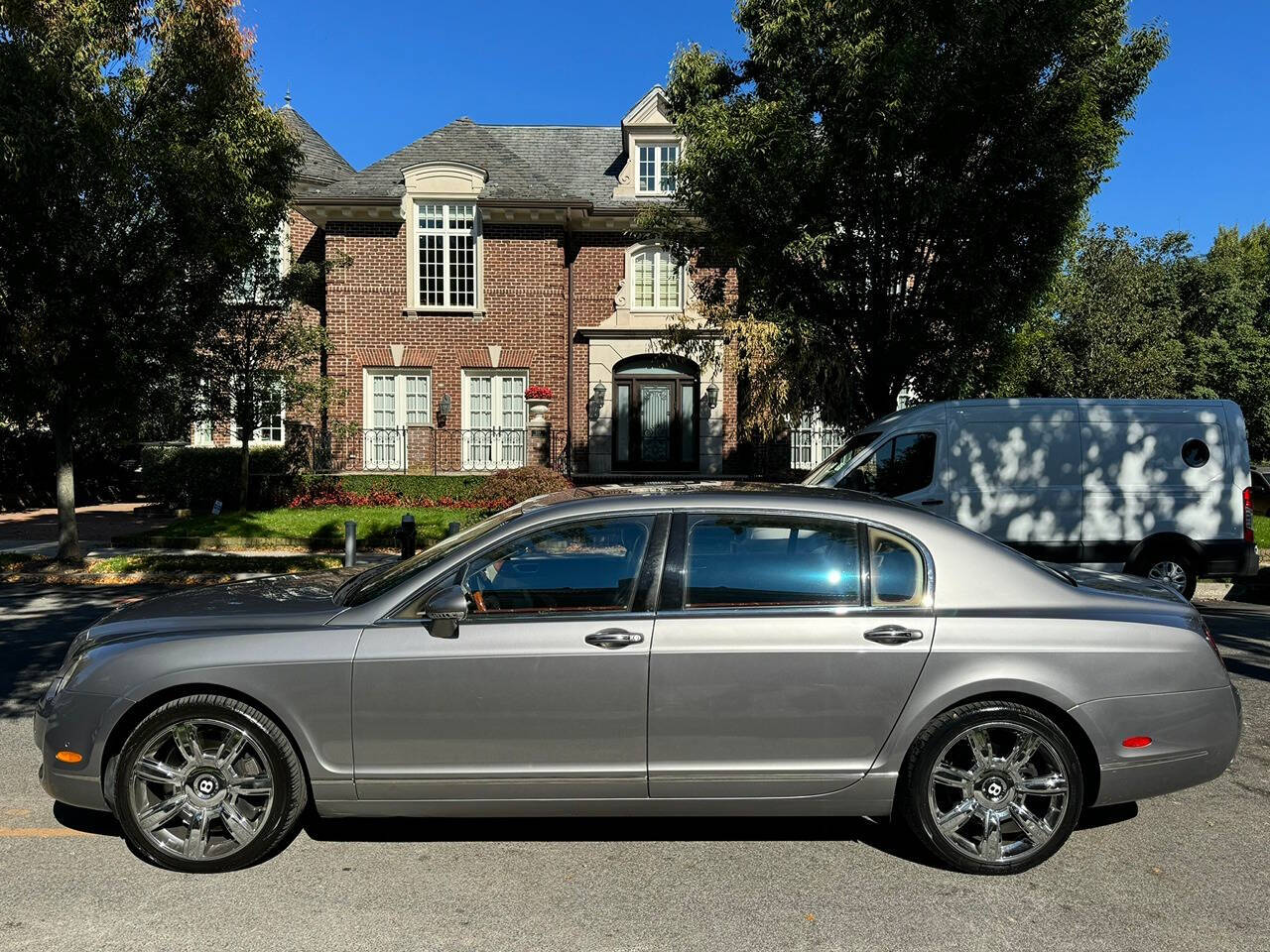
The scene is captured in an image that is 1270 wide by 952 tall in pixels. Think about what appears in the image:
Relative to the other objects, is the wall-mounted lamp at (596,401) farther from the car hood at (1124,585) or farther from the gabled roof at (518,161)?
the car hood at (1124,585)

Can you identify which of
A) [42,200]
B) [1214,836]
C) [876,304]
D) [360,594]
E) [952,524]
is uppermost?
[42,200]

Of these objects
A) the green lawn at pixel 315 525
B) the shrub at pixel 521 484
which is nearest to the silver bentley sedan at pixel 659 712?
the green lawn at pixel 315 525

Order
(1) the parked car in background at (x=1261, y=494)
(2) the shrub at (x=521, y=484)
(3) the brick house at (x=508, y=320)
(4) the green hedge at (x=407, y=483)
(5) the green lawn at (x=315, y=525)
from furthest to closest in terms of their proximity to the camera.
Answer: (3) the brick house at (x=508, y=320)
(1) the parked car in background at (x=1261, y=494)
(4) the green hedge at (x=407, y=483)
(2) the shrub at (x=521, y=484)
(5) the green lawn at (x=315, y=525)

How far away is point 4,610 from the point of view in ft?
30.9

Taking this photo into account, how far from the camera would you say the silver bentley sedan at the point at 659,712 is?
11.7 feet

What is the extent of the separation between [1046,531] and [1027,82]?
533 cm

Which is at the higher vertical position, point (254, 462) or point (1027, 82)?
point (1027, 82)

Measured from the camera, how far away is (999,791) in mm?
3658

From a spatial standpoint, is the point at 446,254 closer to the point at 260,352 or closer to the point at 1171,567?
the point at 260,352

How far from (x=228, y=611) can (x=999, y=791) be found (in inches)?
129

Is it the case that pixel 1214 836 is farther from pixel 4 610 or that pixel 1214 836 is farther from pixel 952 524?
pixel 4 610

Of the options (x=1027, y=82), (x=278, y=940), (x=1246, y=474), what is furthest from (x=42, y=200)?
(x=1246, y=474)

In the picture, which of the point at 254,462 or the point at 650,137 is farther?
the point at 650,137

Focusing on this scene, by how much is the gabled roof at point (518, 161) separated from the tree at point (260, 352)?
4751mm
